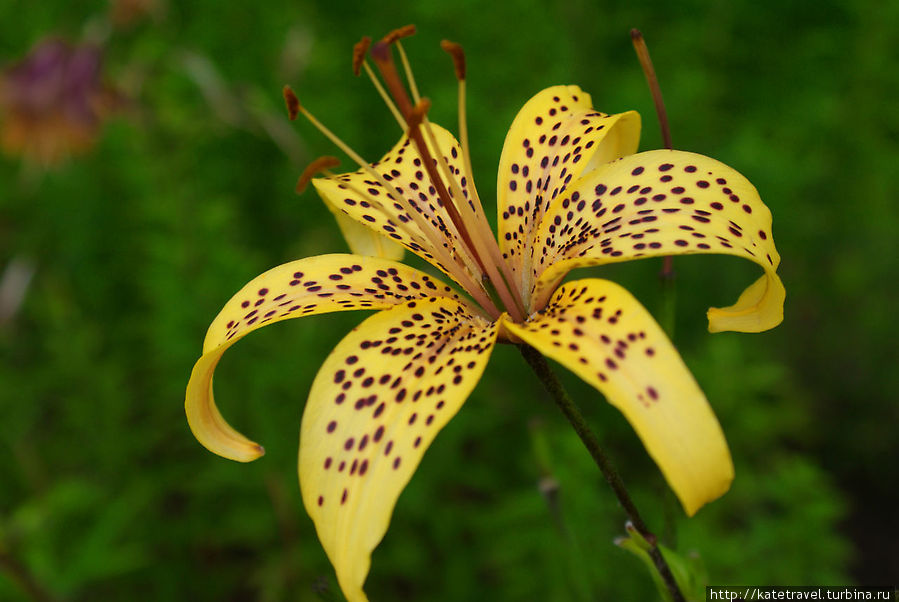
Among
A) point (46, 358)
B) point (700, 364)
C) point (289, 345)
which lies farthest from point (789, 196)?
point (46, 358)

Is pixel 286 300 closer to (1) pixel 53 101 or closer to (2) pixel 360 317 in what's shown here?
(2) pixel 360 317

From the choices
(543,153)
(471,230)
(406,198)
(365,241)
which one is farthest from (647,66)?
(365,241)

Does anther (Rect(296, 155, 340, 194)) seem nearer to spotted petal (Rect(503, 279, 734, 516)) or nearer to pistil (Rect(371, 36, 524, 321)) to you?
pistil (Rect(371, 36, 524, 321))

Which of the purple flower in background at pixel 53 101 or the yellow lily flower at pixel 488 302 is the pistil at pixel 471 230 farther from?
the purple flower in background at pixel 53 101

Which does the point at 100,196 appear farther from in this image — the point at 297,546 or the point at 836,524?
the point at 836,524

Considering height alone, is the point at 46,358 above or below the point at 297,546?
above

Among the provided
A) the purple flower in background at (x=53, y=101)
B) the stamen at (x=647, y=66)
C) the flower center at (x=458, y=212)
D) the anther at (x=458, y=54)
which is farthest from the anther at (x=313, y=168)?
the purple flower in background at (x=53, y=101)
